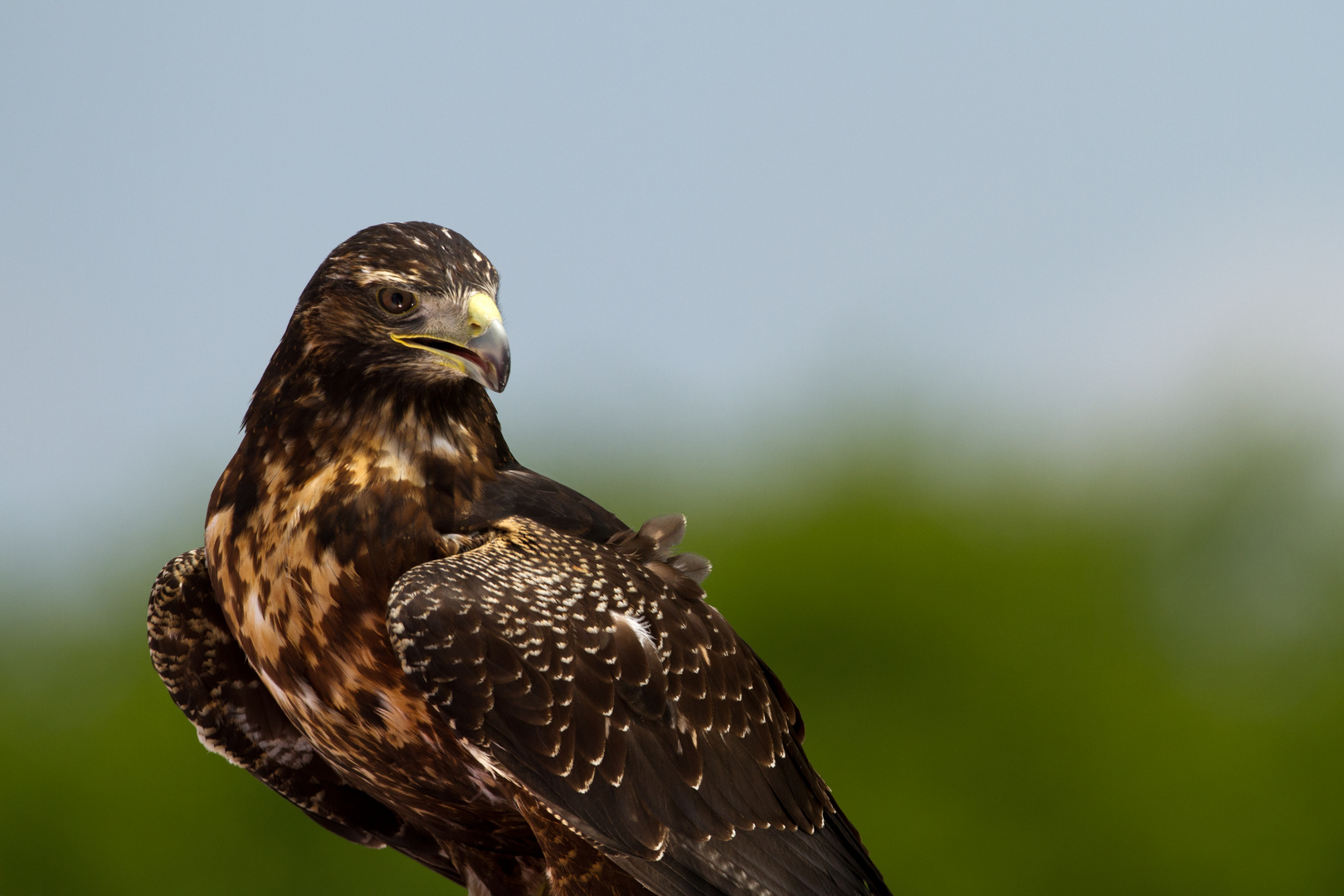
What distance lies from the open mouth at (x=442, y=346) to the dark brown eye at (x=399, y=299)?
90mm

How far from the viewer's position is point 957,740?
14.8 m

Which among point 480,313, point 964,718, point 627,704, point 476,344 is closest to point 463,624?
point 627,704

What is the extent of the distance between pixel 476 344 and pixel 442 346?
0.13m

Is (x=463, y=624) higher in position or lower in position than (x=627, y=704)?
higher

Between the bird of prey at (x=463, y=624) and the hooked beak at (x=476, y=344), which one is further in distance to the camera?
the hooked beak at (x=476, y=344)

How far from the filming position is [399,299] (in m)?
4.24

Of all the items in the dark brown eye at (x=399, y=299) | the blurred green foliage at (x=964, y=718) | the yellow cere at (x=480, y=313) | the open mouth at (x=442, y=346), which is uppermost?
the yellow cere at (x=480, y=313)

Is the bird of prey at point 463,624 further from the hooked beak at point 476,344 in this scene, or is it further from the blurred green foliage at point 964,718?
the blurred green foliage at point 964,718

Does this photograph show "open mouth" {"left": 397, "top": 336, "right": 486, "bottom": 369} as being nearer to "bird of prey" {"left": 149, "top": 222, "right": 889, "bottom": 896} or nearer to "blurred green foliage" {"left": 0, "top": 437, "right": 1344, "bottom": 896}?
"bird of prey" {"left": 149, "top": 222, "right": 889, "bottom": 896}

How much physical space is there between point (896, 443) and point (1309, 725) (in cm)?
556

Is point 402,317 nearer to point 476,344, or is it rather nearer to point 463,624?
point 476,344

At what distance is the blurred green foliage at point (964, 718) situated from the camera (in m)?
13.9

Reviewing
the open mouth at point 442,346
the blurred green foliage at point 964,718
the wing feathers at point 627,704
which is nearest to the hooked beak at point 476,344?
the open mouth at point 442,346

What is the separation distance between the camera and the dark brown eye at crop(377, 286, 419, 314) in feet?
13.9
